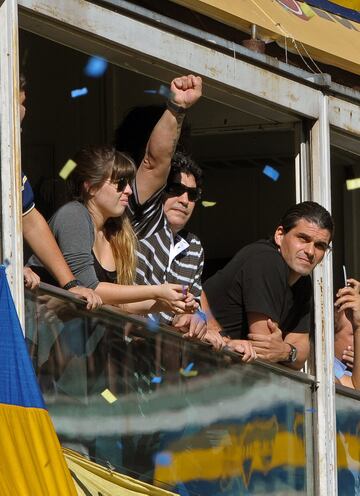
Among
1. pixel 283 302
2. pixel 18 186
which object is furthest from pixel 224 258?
pixel 18 186

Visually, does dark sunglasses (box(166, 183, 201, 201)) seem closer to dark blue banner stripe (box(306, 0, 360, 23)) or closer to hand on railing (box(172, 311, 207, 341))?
hand on railing (box(172, 311, 207, 341))

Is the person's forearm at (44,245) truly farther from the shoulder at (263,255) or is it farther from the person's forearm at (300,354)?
the person's forearm at (300,354)

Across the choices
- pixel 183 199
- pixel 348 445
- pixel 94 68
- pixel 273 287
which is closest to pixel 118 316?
pixel 183 199

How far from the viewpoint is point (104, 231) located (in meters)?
6.66

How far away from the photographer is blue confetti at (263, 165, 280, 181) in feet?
34.9

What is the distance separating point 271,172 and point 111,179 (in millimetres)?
4181

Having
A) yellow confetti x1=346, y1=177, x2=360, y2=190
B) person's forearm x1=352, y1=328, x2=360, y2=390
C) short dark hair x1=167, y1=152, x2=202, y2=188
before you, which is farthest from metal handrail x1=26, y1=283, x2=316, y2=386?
yellow confetti x1=346, y1=177, x2=360, y2=190

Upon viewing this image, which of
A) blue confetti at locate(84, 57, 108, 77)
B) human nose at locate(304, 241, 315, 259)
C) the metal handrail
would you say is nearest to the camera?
the metal handrail

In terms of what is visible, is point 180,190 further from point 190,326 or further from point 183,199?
point 190,326

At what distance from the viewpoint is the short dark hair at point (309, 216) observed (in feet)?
25.0

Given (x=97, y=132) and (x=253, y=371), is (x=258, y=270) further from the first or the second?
(x=97, y=132)

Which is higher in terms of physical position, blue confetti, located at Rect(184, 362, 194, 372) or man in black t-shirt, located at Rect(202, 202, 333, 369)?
man in black t-shirt, located at Rect(202, 202, 333, 369)

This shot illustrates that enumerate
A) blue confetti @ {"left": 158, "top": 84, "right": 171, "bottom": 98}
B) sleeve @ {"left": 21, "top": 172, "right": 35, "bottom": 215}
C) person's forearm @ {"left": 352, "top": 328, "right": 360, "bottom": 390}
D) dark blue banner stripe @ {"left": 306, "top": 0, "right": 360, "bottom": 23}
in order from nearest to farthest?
1. sleeve @ {"left": 21, "top": 172, "right": 35, "bottom": 215}
2. person's forearm @ {"left": 352, "top": 328, "right": 360, "bottom": 390}
3. blue confetti @ {"left": 158, "top": 84, "right": 171, "bottom": 98}
4. dark blue banner stripe @ {"left": 306, "top": 0, "right": 360, "bottom": 23}

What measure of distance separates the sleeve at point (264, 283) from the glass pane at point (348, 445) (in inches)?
36.7
